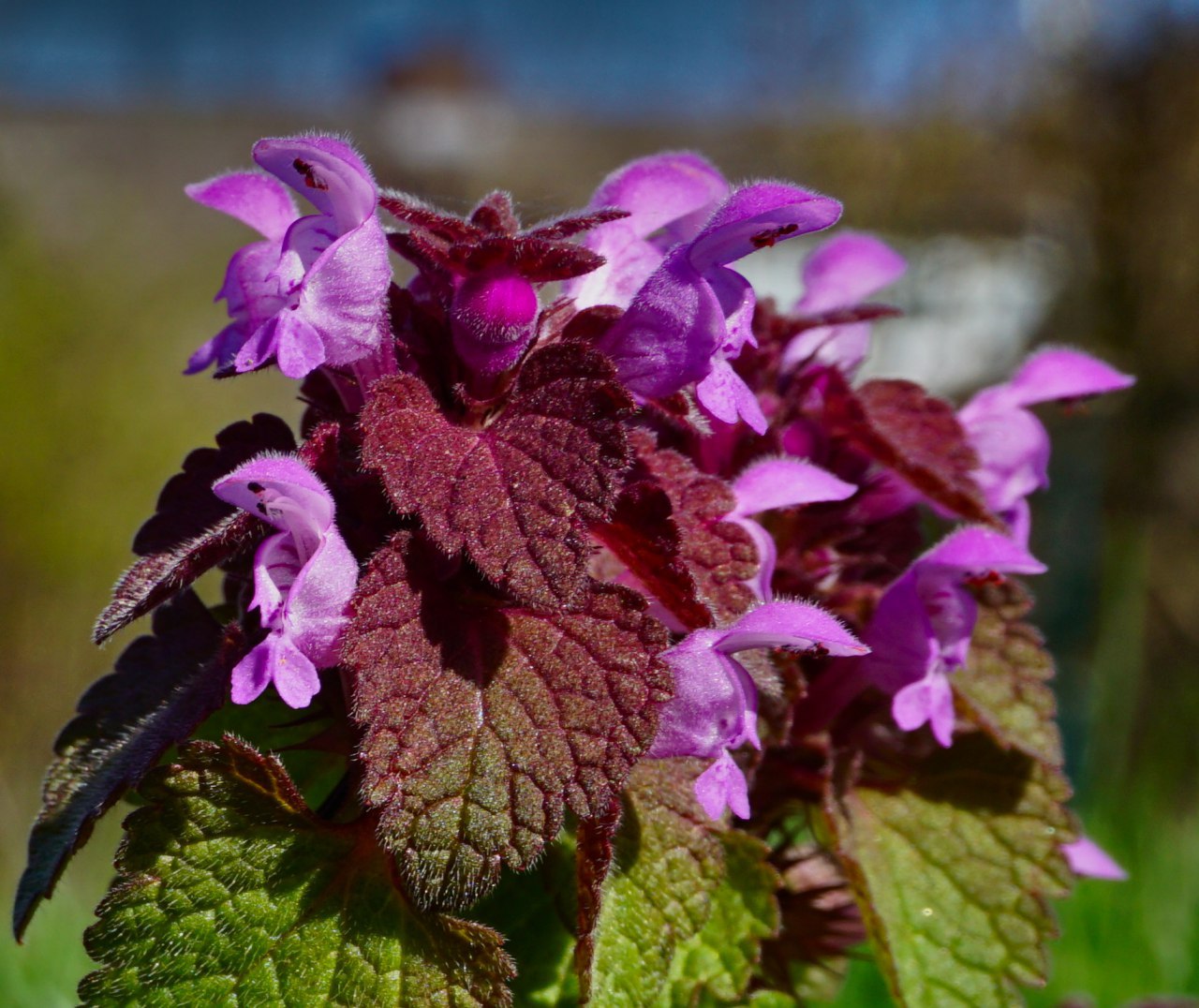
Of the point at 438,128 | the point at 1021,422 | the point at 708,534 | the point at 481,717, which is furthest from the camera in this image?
the point at 438,128

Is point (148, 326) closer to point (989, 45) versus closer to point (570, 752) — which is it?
point (989, 45)

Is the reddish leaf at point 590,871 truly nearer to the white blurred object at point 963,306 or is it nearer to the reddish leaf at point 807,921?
the reddish leaf at point 807,921

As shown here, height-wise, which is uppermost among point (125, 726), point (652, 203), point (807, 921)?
point (652, 203)

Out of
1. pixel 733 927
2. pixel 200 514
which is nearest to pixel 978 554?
pixel 733 927

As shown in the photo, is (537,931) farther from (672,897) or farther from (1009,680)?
(1009,680)

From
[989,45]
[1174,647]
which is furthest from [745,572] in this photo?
[989,45]

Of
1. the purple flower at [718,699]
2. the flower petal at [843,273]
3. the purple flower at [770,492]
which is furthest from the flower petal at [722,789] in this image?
the flower petal at [843,273]
